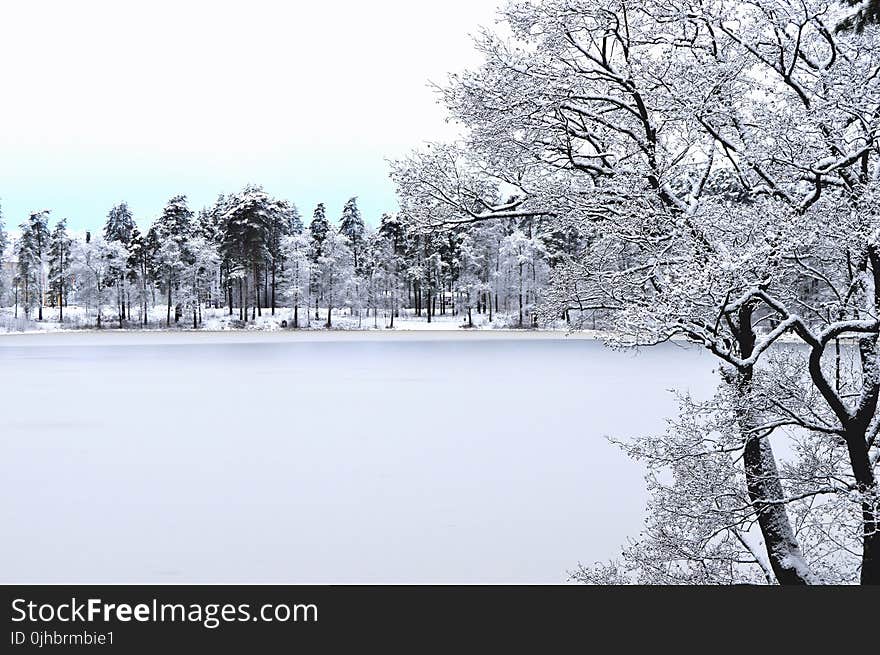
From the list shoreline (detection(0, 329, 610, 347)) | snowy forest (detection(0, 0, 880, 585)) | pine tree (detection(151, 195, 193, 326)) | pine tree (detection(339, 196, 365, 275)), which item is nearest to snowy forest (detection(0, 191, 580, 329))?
pine tree (detection(151, 195, 193, 326))

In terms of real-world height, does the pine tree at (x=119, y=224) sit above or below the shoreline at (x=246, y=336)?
above

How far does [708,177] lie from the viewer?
6938 millimetres

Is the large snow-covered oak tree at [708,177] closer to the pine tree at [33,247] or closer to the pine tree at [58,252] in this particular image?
the pine tree at [33,247]

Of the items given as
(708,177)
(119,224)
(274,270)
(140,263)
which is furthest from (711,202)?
(119,224)

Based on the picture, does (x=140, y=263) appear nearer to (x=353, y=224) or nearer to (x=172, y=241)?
(x=172, y=241)

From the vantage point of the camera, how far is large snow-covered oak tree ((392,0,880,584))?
592cm

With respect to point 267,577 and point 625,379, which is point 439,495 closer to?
point 267,577

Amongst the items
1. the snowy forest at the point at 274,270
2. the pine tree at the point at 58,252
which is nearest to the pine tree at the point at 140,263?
the snowy forest at the point at 274,270

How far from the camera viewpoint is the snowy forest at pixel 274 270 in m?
69.9

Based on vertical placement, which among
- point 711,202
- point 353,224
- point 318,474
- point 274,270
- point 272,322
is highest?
point 353,224

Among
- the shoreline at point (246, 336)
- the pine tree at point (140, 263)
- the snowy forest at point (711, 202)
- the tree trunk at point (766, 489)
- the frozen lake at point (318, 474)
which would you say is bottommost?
the frozen lake at point (318, 474)

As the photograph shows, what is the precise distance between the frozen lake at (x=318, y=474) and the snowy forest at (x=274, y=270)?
37.0m

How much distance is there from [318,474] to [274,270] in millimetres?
64403
